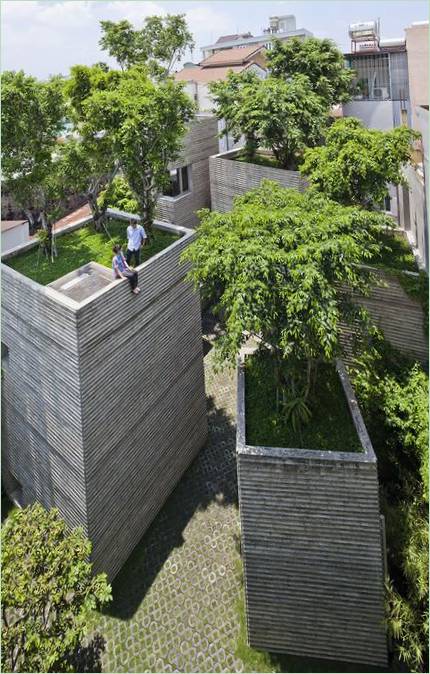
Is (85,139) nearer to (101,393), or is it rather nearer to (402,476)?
(101,393)

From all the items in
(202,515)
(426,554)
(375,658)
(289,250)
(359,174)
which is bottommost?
(375,658)

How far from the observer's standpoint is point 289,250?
10828 millimetres

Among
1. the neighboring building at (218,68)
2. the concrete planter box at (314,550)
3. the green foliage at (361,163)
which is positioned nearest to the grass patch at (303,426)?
the concrete planter box at (314,550)

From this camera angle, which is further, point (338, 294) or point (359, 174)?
point (359, 174)

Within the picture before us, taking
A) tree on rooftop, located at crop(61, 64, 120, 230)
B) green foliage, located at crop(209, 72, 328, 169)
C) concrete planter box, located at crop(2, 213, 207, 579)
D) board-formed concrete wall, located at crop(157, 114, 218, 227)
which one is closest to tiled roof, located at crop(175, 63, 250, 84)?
board-formed concrete wall, located at crop(157, 114, 218, 227)

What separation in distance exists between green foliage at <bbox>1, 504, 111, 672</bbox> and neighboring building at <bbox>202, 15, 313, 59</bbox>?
38.7m

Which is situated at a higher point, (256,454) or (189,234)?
(189,234)

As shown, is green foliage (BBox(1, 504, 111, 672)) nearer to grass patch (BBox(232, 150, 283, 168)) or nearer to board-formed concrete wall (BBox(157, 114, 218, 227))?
board-formed concrete wall (BBox(157, 114, 218, 227))

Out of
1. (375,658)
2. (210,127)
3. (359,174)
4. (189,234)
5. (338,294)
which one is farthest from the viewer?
(210,127)

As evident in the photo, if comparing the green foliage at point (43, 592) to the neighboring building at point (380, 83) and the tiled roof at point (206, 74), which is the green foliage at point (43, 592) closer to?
the neighboring building at point (380, 83)

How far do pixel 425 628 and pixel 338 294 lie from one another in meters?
7.22

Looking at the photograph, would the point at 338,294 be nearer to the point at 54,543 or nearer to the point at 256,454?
the point at 256,454

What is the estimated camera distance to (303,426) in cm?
1192

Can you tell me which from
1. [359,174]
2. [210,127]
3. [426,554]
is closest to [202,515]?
[426,554]
